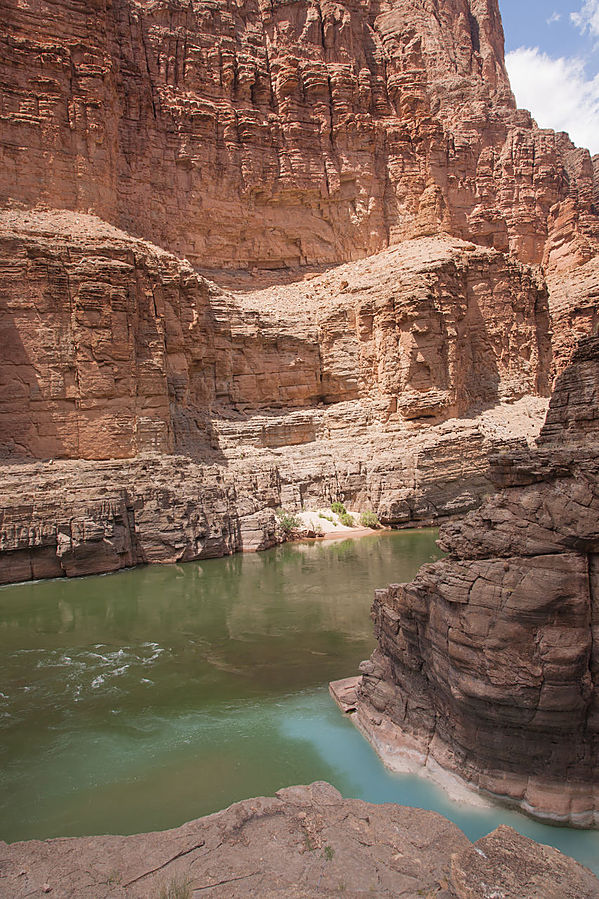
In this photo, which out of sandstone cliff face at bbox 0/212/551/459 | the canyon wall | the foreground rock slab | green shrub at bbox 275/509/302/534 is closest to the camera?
the foreground rock slab

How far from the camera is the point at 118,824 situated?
6133 millimetres

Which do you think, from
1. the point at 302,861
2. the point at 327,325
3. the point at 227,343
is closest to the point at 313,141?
the point at 327,325

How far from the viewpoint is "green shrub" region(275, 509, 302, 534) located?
80.4 feet

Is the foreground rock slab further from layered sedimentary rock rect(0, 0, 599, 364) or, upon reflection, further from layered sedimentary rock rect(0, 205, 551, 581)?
layered sedimentary rock rect(0, 0, 599, 364)

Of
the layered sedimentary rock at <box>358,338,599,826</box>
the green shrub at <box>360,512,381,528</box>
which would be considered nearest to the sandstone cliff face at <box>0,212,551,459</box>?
the green shrub at <box>360,512,381,528</box>

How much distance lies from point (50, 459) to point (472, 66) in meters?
46.1

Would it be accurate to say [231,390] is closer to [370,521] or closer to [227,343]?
[227,343]

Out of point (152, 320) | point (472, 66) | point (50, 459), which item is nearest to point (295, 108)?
point (472, 66)

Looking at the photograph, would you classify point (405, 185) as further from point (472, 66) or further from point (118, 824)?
point (118, 824)

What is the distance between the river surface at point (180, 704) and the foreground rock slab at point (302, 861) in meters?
1.31

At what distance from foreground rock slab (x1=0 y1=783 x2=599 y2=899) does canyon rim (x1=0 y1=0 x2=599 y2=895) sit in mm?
1773

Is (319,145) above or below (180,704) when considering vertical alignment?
above

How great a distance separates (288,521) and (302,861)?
796 inches

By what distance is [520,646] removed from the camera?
19.3 feet
